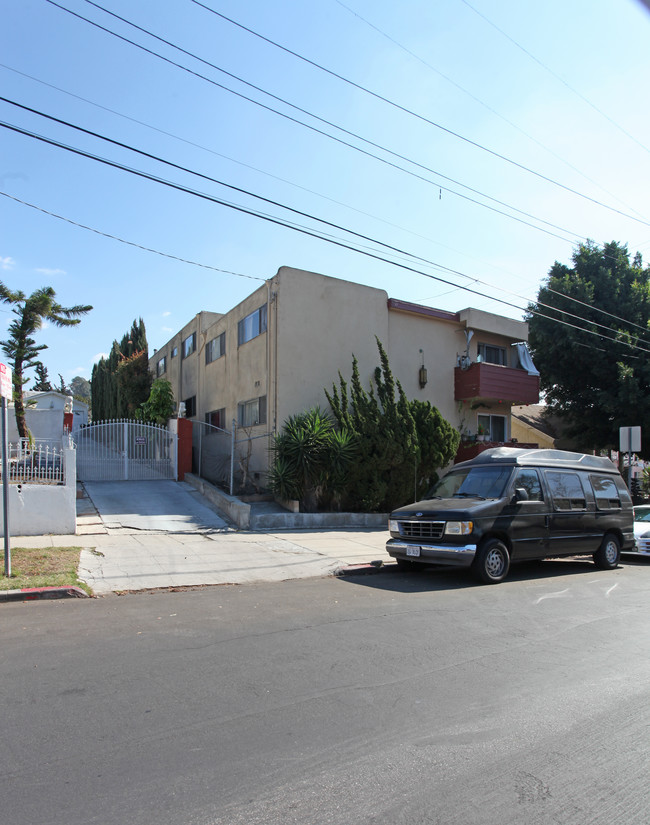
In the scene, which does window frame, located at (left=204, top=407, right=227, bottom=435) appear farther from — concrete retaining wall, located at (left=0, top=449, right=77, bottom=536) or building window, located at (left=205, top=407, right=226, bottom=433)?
concrete retaining wall, located at (left=0, top=449, right=77, bottom=536)

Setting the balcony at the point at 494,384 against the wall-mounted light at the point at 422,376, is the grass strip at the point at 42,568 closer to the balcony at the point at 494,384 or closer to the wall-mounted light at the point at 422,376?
the wall-mounted light at the point at 422,376

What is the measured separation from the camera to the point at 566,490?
429 inches

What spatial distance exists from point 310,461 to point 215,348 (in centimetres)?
964

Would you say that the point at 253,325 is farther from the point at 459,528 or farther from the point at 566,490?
the point at 459,528

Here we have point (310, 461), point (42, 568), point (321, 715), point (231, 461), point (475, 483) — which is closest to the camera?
point (321, 715)

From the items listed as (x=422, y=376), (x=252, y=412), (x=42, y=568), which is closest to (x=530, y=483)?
(x=42, y=568)

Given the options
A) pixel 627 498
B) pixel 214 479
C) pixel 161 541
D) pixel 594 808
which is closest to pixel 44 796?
pixel 594 808

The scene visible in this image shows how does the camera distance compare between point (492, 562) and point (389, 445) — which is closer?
point (492, 562)

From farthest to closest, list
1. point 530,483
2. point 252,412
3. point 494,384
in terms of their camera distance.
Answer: point 494,384
point 252,412
point 530,483

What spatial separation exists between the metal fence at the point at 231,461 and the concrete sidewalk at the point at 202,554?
401cm

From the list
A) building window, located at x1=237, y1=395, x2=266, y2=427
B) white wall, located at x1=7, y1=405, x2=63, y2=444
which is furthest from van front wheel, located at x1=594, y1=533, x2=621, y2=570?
white wall, located at x1=7, y1=405, x2=63, y2=444

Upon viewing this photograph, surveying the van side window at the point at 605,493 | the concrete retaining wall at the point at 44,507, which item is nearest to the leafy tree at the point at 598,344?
the van side window at the point at 605,493

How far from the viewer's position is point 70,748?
3600 millimetres

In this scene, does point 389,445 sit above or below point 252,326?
below
